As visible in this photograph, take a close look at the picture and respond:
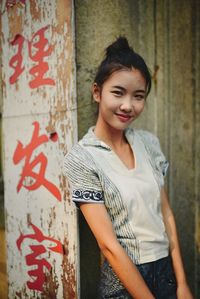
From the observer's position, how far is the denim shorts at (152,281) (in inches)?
63.5

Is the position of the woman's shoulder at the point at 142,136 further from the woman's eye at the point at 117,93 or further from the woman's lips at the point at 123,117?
the woman's eye at the point at 117,93

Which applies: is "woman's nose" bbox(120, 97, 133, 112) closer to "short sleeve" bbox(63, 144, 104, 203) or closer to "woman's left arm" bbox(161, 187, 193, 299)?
"short sleeve" bbox(63, 144, 104, 203)

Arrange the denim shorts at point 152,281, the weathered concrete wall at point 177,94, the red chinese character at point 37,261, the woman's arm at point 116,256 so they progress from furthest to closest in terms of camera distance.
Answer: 1. the weathered concrete wall at point 177,94
2. the red chinese character at point 37,261
3. the denim shorts at point 152,281
4. the woman's arm at point 116,256

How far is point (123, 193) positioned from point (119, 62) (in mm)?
696

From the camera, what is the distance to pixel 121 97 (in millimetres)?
1644

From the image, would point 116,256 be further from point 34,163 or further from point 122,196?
point 34,163

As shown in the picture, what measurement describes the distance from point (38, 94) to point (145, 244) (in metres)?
1.11

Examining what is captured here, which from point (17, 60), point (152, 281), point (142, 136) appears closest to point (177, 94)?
point (142, 136)

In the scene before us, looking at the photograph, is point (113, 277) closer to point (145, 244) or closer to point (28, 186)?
point (145, 244)

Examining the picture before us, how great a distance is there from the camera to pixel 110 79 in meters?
1.64

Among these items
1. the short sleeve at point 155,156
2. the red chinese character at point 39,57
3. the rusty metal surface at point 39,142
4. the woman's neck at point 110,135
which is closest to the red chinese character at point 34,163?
the rusty metal surface at point 39,142

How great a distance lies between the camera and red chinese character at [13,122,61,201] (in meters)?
1.95

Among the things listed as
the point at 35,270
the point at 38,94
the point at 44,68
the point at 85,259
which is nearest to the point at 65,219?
the point at 85,259

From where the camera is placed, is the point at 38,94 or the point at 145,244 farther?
the point at 38,94
